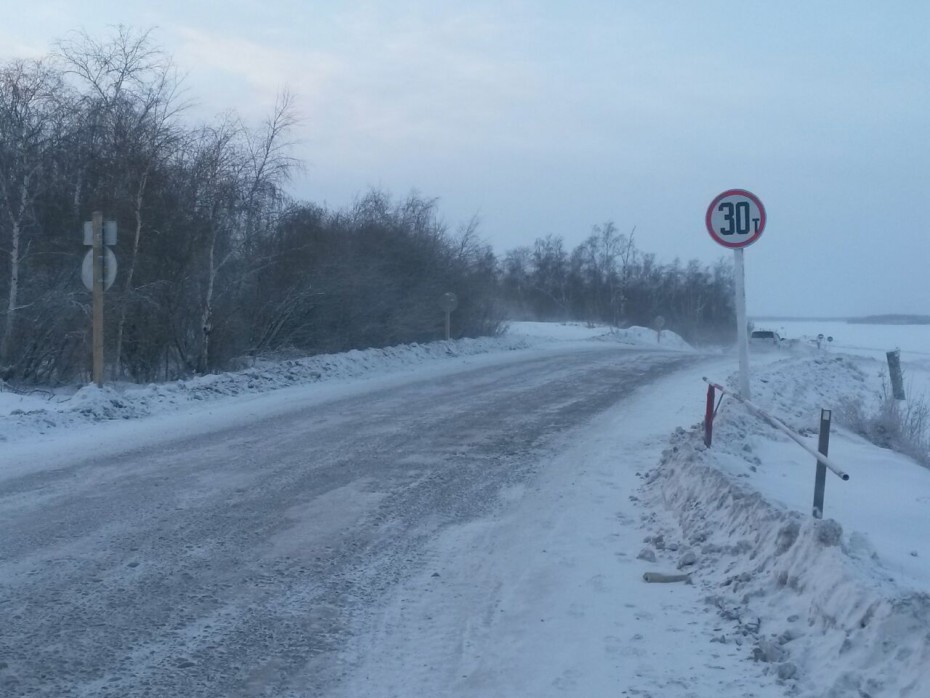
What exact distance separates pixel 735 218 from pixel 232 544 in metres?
6.91

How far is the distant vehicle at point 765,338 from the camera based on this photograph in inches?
1886

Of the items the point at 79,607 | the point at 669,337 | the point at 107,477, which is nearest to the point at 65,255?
the point at 107,477

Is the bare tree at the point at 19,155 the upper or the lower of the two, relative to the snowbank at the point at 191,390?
upper

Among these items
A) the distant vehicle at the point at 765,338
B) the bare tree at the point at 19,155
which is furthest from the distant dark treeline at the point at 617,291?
the bare tree at the point at 19,155

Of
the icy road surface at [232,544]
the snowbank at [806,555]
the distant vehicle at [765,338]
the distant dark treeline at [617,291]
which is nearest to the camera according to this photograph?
the snowbank at [806,555]

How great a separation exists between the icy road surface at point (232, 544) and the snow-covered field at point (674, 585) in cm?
42

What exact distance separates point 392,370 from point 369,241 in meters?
7.83

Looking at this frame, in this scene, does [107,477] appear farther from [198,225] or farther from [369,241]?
[369,241]

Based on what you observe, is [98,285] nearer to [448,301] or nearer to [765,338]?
[448,301]

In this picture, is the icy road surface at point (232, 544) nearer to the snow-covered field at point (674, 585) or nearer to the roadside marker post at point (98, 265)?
the snow-covered field at point (674, 585)

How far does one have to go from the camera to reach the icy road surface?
5.45 metres

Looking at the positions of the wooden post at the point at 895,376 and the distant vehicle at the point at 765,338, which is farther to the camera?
the distant vehicle at the point at 765,338

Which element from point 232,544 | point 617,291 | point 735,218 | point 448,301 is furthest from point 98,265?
point 617,291

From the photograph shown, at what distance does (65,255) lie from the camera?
20531 mm
